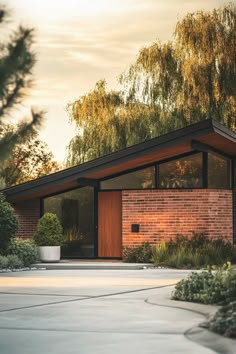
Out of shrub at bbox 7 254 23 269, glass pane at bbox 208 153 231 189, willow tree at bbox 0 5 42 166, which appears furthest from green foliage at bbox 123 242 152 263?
willow tree at bbox 0 5 42 166

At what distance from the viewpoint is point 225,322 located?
11.0 metres

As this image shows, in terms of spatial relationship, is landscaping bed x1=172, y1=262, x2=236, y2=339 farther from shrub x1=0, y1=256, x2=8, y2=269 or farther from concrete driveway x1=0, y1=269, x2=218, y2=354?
shrub x1=0, y1=256, x2=8, y2=269

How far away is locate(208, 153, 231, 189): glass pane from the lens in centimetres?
2951

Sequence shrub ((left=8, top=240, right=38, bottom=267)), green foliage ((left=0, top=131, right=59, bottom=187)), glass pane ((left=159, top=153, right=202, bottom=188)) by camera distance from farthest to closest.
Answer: green foliage ((left=0, top=131, right=59, bottom=187)), glass pane ((left=159, top=153, right=202, bottom=188)), shrub ((left=8, top=240, right=38, bottom=267))

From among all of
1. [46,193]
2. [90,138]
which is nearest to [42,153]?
[90,138]

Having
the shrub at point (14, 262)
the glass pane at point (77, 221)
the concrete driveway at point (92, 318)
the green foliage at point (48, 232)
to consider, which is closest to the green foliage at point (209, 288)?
the concrete driveway at point (92, 318)

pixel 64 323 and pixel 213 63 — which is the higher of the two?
pixel 213 63

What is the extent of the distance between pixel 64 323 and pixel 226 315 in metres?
2.36

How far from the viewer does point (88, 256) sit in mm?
30797

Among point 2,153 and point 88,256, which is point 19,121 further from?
point 88,256

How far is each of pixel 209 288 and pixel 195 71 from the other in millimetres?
24165

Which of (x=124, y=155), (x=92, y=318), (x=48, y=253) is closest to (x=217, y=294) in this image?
(x=92, y=318)

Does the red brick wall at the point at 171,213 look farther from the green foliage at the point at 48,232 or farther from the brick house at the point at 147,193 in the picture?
the green foliage at the point at 48,232

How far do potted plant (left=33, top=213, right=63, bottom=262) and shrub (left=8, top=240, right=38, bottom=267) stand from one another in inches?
50.5
